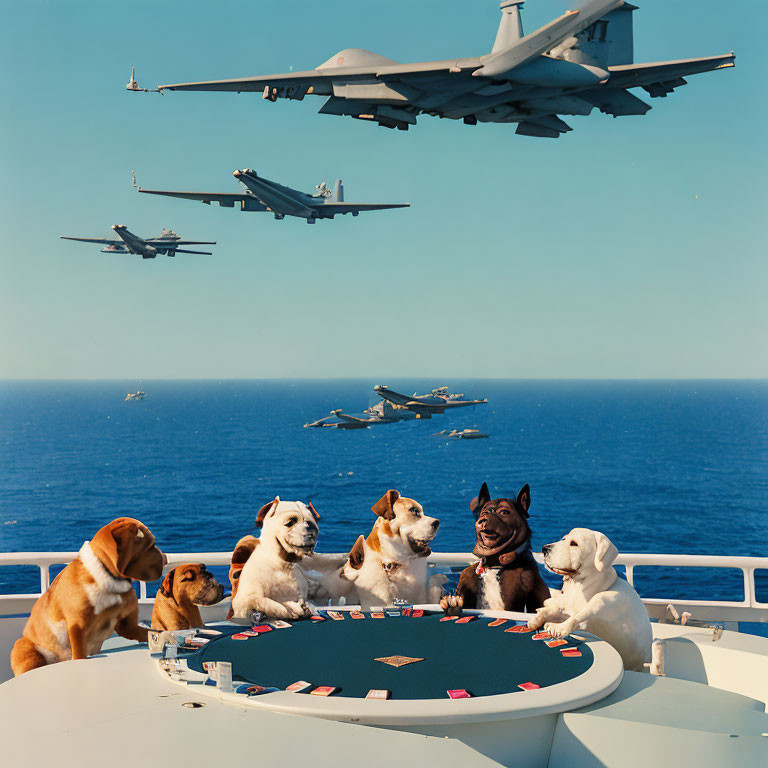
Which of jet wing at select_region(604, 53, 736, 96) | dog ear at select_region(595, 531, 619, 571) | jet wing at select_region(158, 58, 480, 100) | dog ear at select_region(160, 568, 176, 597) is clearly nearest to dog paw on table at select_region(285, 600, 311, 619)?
dog ear at select_region(160, 568, 176, 597)

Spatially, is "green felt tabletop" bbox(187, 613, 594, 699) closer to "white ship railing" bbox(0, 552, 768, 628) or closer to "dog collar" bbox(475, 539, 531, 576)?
"dog collar" bbox(475, 539, 531, 576)

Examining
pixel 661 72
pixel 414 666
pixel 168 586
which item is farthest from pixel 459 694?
pixel 661 72

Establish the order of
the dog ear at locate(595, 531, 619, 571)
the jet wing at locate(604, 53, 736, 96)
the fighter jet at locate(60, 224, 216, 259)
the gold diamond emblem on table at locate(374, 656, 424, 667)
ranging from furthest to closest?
the fighter jet at locate(60, 224, 216, 259) < the jet wing at locate(604, 53, 736, 96) < the dog ear at locate(595, 531, 619, 571) < the gold diamond emblem on table at locate(374, 656, 424, 667)

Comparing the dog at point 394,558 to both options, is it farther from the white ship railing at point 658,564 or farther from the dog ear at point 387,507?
the white ship railing at point 658,564

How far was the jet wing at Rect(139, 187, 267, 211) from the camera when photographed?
15.7m

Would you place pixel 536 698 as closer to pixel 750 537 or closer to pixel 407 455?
pixel 750 537

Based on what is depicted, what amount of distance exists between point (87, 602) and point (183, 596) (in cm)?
54

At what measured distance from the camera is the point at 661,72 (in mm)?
10797

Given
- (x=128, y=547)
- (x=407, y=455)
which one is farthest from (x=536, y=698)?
(x=407, y=455)

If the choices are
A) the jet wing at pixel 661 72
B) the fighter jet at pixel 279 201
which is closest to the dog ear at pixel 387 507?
the jet wing at pixel 661 72

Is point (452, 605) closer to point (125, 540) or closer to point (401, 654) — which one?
point (401, 654)

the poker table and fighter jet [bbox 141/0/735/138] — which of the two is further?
fighter jet [bbox 141/0/735/138]

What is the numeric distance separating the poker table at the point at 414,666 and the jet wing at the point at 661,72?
8.55 metres

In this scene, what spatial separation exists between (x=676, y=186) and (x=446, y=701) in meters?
65.5
